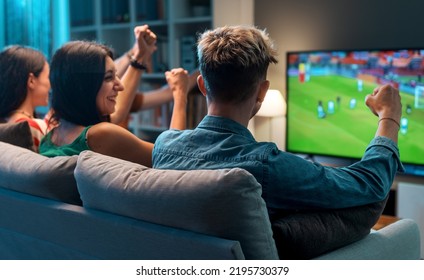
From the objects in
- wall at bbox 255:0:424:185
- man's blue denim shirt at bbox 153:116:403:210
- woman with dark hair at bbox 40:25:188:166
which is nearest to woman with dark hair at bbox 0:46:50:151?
woman with dark hair at bbox 40:25:188:166

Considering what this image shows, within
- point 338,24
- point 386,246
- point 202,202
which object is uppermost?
point 338,24

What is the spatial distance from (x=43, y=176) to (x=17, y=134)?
22.8 inches

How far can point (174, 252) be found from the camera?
53.3 inches

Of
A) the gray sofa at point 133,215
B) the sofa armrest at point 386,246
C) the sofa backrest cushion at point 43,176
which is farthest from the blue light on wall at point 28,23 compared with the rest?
the sofa armrest at point 386,246

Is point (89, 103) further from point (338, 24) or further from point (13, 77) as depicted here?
point (338, 24)

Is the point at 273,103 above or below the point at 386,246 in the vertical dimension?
above

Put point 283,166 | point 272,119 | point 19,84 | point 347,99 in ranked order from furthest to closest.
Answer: point 272,119
point 347,99
point 19,84
point 283,166

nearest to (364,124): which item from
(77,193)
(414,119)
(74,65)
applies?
(414,119)

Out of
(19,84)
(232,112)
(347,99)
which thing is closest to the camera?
(232,112)

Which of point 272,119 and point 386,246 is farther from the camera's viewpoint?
point 272,119

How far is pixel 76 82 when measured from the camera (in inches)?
85.1

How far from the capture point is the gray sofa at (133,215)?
127 centimetres

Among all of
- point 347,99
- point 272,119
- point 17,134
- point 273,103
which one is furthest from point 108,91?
point 272,119

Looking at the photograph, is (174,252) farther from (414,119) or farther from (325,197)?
(414,119)
